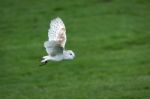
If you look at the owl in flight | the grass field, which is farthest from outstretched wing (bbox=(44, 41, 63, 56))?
the grass field

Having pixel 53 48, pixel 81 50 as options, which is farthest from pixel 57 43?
pixel 81 50

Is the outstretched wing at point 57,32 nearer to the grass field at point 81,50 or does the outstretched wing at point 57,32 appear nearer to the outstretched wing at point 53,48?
the outstretched wing at point 53,48

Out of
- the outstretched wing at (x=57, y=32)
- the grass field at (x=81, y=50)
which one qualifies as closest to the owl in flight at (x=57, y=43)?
the outstretched wing at (x=57, y=32)

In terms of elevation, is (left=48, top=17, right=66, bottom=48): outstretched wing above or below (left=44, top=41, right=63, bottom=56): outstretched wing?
above

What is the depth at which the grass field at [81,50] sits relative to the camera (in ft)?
63.1

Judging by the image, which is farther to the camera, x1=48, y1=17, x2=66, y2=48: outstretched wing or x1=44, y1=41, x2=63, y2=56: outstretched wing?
x1=48, y1=17, x2=66, y2=48: outstretched wing

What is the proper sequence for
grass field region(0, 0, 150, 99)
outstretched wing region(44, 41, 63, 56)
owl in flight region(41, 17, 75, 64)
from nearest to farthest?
outstretched wing region(44, 41, 63, 56) < owl in flight region(41, 17, 75, 64) < grass field region(0, 0, 150, 99)

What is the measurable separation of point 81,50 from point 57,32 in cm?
1587

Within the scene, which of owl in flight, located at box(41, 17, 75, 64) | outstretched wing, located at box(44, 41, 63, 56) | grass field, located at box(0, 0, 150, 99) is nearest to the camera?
outstretched wing, located at box(44, 41, 63, 56)

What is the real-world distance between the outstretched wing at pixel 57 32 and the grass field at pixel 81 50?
122 inches

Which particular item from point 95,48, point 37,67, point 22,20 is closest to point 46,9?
point 22,20

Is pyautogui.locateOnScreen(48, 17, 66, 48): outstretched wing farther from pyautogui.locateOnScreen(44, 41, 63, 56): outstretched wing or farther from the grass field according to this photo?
the grass field

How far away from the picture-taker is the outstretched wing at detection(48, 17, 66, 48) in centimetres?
1446

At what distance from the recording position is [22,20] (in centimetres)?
3556
